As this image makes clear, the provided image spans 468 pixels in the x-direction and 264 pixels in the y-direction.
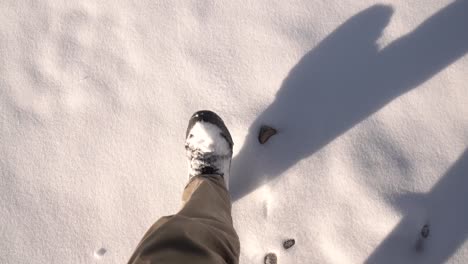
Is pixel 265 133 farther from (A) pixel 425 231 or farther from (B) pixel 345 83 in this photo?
(A) pixel 425 231

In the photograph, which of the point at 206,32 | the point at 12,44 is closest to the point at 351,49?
the point at 206,32

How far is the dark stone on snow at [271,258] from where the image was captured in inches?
57.9

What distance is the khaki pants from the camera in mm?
1008

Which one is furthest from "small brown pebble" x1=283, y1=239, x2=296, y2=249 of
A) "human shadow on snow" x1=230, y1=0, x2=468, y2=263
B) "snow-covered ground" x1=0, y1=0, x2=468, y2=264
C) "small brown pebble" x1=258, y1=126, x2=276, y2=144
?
"small brown pebble" x1=258, y1=126, x2=276, y2=144

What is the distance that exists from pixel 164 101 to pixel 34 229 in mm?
750

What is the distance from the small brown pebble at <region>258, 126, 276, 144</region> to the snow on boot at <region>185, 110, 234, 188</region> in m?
0.13

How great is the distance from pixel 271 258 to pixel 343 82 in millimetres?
785

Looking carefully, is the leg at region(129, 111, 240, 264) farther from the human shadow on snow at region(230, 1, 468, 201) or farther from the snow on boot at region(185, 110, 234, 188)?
the human shadow on snow at region(230, 1, 468, 201)

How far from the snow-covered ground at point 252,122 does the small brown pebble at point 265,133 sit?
0.08 feet

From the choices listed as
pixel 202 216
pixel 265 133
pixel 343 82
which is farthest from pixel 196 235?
pixel 343 82

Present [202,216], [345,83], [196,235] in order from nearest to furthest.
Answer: [196,235] < [202,216] < [345,83]

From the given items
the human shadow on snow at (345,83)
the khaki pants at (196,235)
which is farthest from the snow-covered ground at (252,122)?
the khaki pants at (196,235)

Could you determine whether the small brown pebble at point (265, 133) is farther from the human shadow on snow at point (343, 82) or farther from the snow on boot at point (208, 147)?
the snow on boot at point (208, 147)

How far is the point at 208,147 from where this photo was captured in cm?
150
